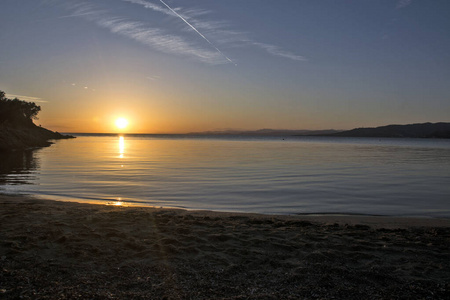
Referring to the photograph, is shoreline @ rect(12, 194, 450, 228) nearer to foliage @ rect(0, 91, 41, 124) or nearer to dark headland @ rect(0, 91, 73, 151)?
dark headland @ rect(0, 91, 73, 151)

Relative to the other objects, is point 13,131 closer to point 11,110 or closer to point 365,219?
point 11,110

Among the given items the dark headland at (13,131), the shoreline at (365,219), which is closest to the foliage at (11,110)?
the dark headland at (13,131)

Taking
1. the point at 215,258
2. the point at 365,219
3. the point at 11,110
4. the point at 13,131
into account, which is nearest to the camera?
the point at 215,258

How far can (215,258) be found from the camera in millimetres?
6848

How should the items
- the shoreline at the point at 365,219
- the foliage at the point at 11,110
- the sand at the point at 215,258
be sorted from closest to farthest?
the sand at the point at 215,258 → the shoreline at the point at 365,219 → the foliage at the point at 11,110

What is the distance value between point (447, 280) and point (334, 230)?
141 inches

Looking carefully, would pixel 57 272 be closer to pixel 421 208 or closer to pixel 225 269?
pixel 225 269

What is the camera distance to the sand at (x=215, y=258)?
5355 mm

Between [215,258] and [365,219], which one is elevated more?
[215,258]

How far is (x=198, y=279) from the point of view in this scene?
582 centimetres

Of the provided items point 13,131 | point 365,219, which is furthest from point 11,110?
point 365,219

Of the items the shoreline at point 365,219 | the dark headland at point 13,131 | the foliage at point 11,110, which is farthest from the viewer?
the foliage at point 11,110

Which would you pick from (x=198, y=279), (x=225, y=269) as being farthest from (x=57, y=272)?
(x=225, y=269)

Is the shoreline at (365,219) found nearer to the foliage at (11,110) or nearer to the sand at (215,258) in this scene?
the sand at (215,258)
